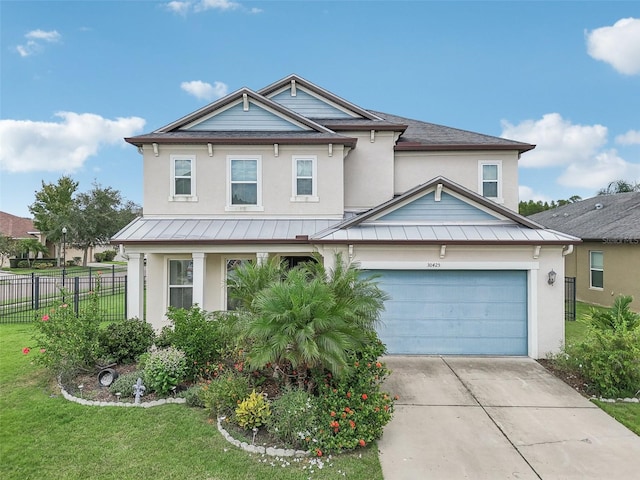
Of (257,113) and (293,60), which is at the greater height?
(293,60)

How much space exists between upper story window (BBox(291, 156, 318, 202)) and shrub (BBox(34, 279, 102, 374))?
6332 mm

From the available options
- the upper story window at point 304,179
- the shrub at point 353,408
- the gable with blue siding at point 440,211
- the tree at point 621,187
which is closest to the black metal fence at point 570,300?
the gable with blue siding at point 440,211

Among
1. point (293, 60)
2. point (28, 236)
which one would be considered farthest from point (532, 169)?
point (28, 236)

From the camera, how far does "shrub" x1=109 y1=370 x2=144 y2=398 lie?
241 inches

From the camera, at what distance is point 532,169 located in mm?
31797

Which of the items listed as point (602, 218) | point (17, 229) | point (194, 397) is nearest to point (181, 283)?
point (194, 397)

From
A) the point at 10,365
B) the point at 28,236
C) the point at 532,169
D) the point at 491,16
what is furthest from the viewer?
the point at 28,236

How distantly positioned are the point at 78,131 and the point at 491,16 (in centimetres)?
2724

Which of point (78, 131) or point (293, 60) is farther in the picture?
point (78, 131)

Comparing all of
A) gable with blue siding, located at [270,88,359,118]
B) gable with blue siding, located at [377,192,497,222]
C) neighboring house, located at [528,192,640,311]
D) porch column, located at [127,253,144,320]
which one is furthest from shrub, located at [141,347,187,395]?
neighboring house, located at [528,192,640,311]

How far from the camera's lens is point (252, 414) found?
15.9ft

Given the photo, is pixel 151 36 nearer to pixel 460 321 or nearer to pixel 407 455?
pixel 460 321

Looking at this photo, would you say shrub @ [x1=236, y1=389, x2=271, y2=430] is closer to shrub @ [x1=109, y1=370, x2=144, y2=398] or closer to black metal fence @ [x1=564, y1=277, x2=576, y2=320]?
shrub @ [x1=109, y1=370, x2=144, y2=398]

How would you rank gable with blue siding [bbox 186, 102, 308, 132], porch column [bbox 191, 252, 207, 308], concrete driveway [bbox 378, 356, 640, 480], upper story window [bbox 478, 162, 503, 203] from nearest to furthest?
concrete driveway [bbox 378, 356, 640, 480] → porch column [bbox 191, 252, 207, 308] → gable with blue siding [bbox 186, 102, 308, 132] → upper story window [bbox 478, 162, 503, 203]
